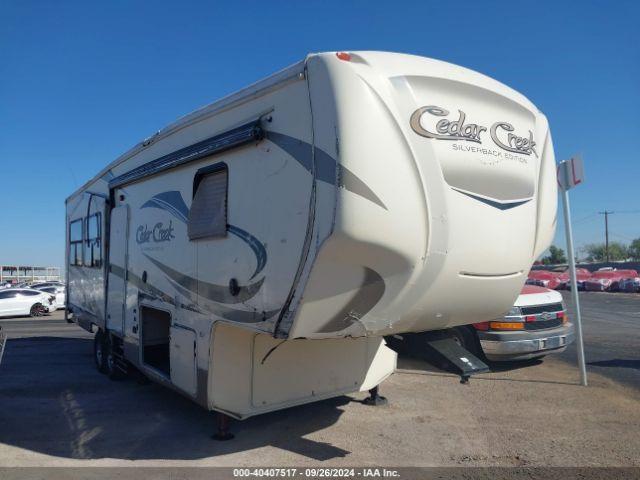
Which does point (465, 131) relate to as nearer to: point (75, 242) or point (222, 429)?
point (222, 429)

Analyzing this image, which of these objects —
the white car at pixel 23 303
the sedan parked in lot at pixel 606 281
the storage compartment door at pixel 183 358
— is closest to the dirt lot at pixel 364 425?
the storage compartment door at pixel 183 358

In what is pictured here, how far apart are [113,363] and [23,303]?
14.9 meters

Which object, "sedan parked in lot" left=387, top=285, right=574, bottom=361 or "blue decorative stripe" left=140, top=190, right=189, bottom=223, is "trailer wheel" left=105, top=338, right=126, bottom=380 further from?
"sedan parked in lot" left=387, top=285, right=574, bottom=361

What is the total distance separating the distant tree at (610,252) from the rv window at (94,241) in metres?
99.0

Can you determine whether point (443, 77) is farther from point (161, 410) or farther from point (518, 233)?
point (161, 410)

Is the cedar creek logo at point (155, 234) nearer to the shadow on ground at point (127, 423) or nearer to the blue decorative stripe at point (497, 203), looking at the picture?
the shadow on ground at point (127, 423)

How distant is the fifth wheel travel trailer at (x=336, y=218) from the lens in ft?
11.3

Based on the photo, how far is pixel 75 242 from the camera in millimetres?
9383

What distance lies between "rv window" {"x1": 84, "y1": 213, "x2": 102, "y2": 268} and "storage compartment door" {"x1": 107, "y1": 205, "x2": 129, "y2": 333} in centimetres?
55

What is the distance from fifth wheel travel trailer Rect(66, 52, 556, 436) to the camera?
3457mm

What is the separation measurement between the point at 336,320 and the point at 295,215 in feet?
2.69

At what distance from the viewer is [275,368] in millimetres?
4875

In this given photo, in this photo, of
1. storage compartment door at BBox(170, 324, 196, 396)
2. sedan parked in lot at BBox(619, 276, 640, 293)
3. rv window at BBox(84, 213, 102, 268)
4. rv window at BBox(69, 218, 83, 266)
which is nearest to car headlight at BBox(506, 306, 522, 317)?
storage compartment door at BBox(170, 324, 196, 396)

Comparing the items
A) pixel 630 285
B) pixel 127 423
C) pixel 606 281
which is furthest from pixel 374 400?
pixel 606 281
